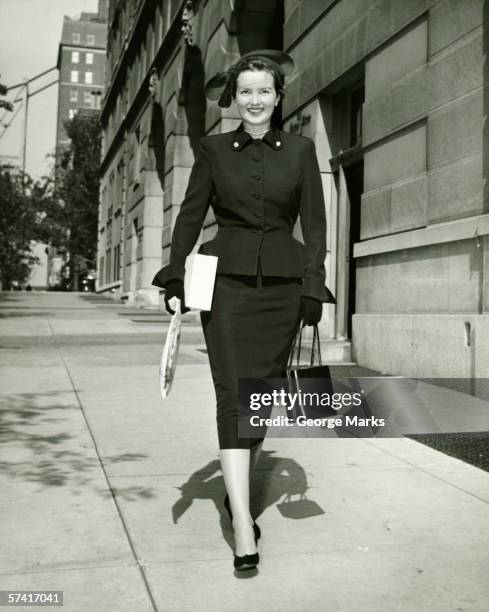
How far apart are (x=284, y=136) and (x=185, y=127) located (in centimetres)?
1894

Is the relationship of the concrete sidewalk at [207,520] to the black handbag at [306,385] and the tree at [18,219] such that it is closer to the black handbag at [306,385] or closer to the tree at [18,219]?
the black handbag at [306,385]

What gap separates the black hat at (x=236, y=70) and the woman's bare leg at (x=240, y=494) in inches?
67.0

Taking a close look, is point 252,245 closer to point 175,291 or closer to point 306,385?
point 175,291

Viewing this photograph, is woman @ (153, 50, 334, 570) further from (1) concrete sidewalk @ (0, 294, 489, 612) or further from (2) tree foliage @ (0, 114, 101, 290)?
(2) tree foliage @ (0, 114, 101, 290)

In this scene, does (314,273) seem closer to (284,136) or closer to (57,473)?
(284,136)

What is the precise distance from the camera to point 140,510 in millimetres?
3963

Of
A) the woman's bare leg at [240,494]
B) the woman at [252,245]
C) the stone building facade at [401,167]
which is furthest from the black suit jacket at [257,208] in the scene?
the stone building facade at [401,167]

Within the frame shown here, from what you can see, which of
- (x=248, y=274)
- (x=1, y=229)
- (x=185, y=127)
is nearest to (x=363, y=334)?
(x=248, y=274)

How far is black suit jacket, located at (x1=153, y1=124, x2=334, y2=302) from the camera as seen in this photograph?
11.5 feet

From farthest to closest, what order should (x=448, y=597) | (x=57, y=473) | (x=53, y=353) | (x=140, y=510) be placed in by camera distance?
(x=53, y=353)
(x=57, y=473)
(x=140, y=510)
(x=448, y=597)

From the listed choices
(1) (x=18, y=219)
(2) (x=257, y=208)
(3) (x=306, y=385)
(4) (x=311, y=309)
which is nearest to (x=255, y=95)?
(2) (x=257, y=208)

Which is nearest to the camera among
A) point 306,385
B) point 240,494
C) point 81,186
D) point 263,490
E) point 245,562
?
point 245,562

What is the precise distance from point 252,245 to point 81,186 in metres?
61.4

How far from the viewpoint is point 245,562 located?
3.11 meters
